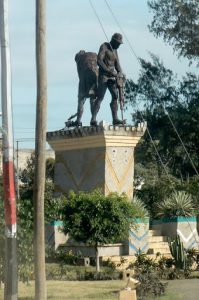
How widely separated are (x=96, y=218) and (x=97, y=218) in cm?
3

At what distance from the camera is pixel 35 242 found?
1592 centimetres

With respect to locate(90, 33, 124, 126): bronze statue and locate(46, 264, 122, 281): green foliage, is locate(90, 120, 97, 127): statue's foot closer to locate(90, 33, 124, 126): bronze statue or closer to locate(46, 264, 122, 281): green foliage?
locate(90, 33, 124, 126): bronze statue

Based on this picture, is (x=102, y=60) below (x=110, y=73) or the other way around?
the other way around

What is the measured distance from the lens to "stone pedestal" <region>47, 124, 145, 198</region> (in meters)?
28.6

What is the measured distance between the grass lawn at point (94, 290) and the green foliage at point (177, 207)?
717 centimetres

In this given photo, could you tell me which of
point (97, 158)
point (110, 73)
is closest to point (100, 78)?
point (110, 73)

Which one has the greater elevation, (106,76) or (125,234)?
(106,76)

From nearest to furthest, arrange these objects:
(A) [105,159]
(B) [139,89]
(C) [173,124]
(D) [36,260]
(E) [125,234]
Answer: (D) [36,260] → (E) [125,234] → (A) [105,159] → (C) [173,124] → (B) [139,89]

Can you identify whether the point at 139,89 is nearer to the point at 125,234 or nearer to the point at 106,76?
the point at 106,76

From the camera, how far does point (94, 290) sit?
20.2 m

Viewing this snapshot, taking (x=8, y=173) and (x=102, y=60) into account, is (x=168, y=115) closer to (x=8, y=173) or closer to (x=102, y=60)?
(x=102, y=60)

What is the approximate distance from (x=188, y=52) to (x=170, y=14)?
2.10 meters

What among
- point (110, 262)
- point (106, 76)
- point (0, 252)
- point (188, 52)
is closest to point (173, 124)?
point (188, 52)

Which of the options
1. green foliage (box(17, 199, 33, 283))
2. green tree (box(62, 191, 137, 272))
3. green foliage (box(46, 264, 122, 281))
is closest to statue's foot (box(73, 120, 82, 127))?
green tree (box(62, 191, 137, 272))
